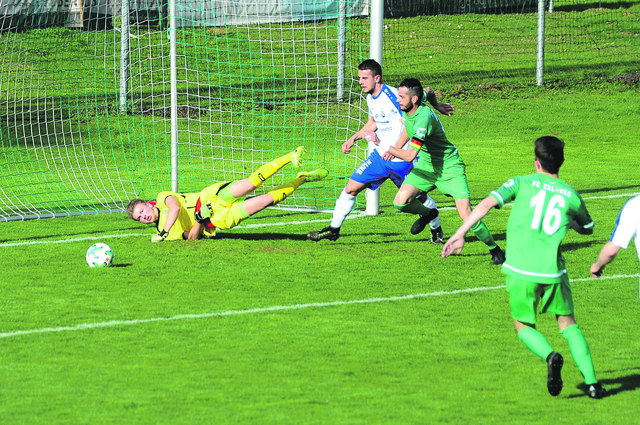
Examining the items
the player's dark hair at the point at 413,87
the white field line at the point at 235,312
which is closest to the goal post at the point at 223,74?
the player's dark hair at the point at 413,87

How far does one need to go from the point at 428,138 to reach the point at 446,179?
0.49 m

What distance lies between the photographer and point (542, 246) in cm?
579

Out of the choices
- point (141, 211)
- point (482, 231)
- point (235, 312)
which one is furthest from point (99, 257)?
point (482, 231)

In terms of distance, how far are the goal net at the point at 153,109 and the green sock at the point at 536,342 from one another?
23.4ft

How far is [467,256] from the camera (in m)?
10.3

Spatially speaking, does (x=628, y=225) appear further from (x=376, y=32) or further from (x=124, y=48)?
→ (x=124, y=48)

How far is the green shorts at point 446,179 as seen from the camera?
9.80 metres

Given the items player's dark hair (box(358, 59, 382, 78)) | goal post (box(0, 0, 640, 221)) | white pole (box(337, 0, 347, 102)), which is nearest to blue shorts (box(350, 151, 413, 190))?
player's dark hair (box(358, 59, 382, 78))

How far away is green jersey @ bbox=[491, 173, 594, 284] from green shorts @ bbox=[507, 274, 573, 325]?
0.20 ft

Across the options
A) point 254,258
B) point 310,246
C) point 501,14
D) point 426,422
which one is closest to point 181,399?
point 426,422

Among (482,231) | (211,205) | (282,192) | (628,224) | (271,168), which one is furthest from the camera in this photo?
(271,168)

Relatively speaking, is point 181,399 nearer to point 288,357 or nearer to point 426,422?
point 288,357

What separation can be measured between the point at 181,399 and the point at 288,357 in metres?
1.10

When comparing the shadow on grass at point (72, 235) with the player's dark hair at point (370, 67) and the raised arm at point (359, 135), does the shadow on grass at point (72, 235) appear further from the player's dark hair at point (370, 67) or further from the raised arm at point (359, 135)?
the player's dark hair at point (370, 67)
